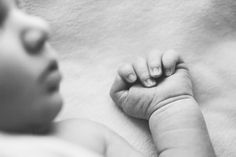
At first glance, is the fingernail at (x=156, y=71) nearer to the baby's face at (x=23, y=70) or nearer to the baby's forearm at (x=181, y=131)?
the baby's forearm at (x=181, y=131)

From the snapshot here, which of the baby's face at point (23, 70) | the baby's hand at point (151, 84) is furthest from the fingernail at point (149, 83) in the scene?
the baby's face at point (23, 70)

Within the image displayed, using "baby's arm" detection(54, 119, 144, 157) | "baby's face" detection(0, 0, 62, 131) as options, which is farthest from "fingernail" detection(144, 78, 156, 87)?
"baby's face" detection(0, 0, 62, 131)

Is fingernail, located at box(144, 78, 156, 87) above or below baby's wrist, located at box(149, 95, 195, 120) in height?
above

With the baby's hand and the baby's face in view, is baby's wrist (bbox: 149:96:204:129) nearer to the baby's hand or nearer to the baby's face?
the baby's hand

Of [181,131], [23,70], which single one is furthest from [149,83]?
[23,70]

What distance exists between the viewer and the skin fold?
3.25 ft

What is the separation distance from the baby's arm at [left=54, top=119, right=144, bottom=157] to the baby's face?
15 cm

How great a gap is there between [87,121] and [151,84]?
15cm

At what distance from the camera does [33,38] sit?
2.02 feet

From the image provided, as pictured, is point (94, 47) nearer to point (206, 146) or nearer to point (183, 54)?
point (183, 54)

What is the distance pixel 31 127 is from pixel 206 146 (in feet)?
1.17

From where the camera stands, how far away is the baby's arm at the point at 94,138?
2.63ft

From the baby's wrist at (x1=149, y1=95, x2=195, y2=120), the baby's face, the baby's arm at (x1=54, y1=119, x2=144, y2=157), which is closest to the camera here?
the baby's face

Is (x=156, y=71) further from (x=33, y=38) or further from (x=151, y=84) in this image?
(x=33, y=38)
